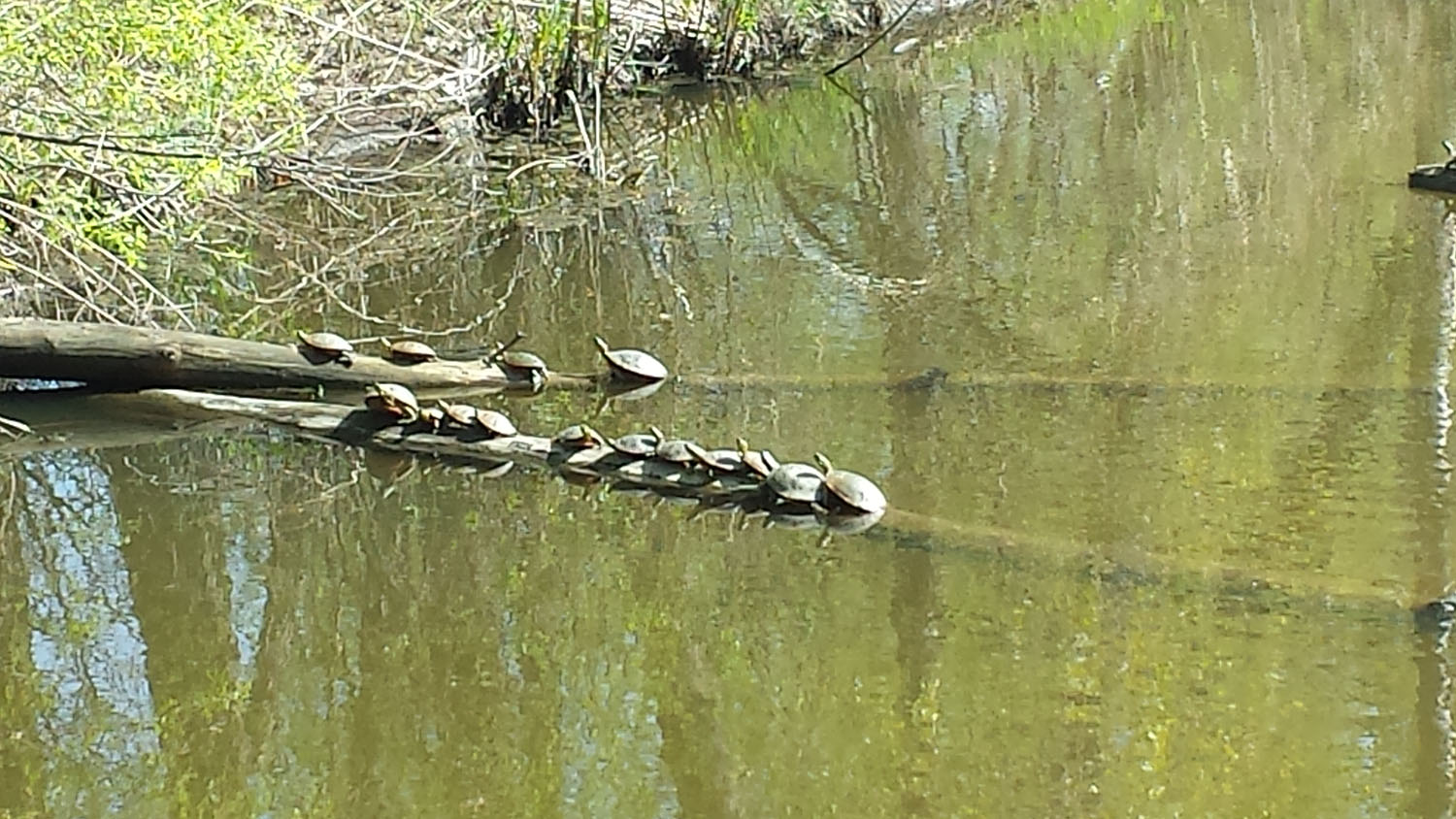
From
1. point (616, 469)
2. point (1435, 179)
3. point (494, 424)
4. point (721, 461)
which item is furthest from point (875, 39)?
point (721, 461)

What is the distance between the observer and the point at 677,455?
6484mm

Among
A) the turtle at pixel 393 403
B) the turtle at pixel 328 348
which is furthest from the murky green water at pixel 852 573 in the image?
the turtle at pixel 328 348

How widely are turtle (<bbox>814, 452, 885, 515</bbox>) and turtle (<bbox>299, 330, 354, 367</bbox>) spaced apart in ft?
7.80

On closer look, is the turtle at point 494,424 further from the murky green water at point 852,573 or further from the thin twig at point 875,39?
the thin twig at point 875,39

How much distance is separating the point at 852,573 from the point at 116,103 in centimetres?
384

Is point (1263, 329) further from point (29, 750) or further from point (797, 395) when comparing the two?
point (29, 750)

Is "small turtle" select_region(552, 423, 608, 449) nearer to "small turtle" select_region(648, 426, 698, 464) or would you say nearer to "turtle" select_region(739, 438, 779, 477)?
"small turtle" select_region(648, 426, 698, 464)

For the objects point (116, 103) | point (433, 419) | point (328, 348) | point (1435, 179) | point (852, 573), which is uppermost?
point (116, 103)

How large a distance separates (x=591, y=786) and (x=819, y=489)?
1.82 m

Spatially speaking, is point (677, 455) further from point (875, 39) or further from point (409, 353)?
point (875, 39)

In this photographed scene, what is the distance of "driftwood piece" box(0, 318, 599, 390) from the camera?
7.40 m

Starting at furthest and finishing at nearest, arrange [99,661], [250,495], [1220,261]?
[1220,261] → [250,495] → [99,661]

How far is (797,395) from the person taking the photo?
24.5 feet

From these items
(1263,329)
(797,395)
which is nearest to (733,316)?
(797,395)
